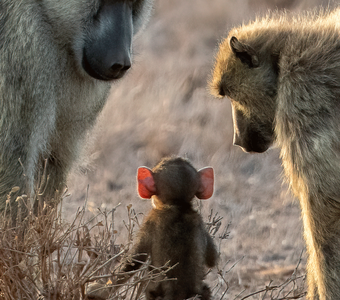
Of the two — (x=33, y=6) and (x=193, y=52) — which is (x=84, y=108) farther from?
(x=193, y=52)

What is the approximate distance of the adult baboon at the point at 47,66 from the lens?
2838 millimetres

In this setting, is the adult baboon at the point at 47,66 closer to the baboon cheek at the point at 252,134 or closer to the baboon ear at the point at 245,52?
the baboon ear at the point at 245,52

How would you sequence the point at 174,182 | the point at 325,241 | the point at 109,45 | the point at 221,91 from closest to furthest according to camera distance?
the point at 325,241 → the point at 174,182 → the point at 109,45 → the point at 221,91

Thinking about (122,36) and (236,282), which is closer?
(122,36)

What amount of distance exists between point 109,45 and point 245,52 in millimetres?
740

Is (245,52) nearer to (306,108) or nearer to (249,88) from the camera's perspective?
(249,88)

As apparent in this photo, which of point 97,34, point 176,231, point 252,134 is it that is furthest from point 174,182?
point 97,34

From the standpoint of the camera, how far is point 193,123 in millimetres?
6742

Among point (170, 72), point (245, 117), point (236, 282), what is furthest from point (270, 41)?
point (170, 72)

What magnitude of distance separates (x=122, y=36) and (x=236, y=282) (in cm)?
221

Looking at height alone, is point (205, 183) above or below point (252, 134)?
below

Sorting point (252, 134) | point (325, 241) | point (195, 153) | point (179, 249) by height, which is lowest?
point (195, 153)

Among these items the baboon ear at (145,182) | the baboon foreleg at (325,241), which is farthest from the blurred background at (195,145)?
the baboon foreleg at (325,241)

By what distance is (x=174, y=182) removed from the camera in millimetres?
2895
